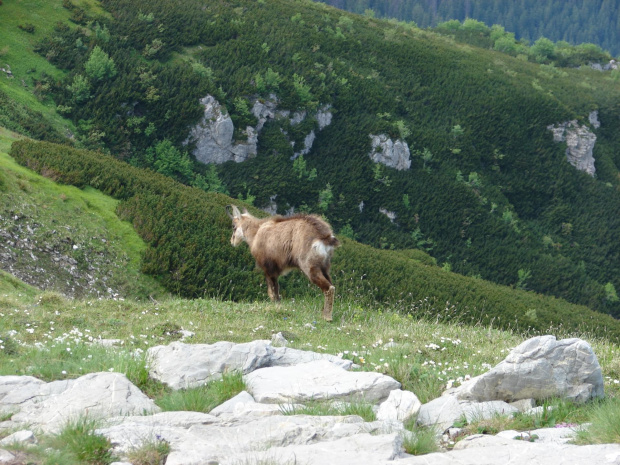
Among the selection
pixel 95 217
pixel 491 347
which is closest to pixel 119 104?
pixel 95 217

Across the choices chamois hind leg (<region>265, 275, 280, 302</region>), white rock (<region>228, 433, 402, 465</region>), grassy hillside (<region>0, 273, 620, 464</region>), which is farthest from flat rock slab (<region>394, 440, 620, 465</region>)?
chamois hind leg (<region>265, 275, 280, 302</region>)

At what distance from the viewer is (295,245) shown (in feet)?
45.8

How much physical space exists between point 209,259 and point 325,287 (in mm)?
9265

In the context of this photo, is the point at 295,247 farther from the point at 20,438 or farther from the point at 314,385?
the point at 20,438

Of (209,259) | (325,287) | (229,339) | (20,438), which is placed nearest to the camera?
(20,438)

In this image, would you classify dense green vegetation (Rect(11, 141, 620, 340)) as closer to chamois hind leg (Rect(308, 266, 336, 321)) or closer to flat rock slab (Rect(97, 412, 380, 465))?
chamois hind leg (Rect(308, 266, 336, 321))

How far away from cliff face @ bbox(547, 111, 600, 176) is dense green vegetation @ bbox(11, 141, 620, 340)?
157 feet

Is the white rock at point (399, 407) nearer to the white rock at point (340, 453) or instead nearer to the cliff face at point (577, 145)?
the white rock at point (340, 453)

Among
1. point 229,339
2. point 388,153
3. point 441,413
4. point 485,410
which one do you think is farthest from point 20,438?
point 388,153

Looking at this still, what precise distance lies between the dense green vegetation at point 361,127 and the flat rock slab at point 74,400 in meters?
34.5

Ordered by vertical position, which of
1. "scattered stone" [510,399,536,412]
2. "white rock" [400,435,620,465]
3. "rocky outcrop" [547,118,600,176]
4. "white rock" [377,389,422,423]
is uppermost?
"rocky outcrop" [547,118,600,176]

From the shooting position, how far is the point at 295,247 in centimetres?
1395

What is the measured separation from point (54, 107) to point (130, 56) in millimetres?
11834

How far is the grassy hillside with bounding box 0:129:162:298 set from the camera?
17.5 meters
